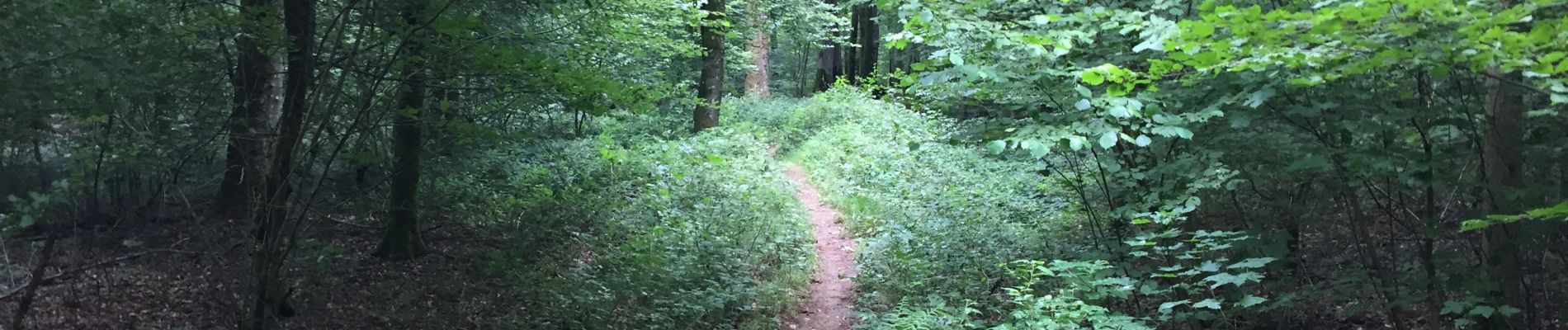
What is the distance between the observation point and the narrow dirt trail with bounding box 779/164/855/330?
7723 mm

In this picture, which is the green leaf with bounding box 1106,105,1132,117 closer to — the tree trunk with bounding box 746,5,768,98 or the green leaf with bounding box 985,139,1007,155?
the green leaf with bounding box 985,139,1007,155

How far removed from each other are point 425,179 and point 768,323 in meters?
4.62

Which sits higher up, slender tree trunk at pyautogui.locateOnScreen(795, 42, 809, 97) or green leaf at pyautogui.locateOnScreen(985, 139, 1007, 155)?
green leaf at pyautogui.locateOnScreen(985, 139, 1007, 155)

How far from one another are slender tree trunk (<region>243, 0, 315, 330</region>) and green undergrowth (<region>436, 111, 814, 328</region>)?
232 cm

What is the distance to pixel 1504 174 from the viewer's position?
4.91 metres

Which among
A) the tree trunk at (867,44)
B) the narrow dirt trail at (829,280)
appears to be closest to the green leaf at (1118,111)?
the narrow dirt trail at (829,280)

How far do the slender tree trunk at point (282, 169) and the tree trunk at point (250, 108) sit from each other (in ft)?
0.32

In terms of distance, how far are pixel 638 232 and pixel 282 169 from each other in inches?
192

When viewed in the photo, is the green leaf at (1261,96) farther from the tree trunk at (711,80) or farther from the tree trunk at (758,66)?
the tree trunk at (758,66)

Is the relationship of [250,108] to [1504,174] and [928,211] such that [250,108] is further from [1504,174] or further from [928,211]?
[1504,174]

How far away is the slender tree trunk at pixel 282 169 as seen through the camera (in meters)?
4.35

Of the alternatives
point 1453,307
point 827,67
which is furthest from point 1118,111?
point 827,67

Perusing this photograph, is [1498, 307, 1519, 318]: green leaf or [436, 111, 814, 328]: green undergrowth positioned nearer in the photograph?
[1498, 307, 1519, 318]: green leaf

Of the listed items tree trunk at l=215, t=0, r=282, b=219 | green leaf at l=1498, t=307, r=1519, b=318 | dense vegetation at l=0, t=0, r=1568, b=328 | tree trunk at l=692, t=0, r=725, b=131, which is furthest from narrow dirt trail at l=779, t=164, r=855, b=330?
green leaf at l=1498, t=307, r=1519, b=318
